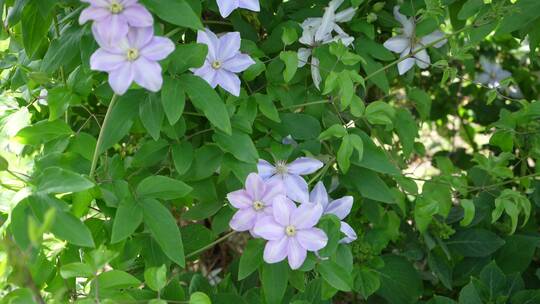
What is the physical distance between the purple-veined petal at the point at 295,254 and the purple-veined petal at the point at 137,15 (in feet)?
1.24

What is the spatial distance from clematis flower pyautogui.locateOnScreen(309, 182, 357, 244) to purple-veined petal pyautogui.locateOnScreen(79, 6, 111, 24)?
0.46 m

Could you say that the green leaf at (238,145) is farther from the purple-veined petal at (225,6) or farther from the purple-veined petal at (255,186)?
the purple-veined petal at (225,6)

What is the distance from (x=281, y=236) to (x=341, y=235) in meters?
0.14

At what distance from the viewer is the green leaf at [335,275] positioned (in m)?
1.10

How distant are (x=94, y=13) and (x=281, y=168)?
1.42ft

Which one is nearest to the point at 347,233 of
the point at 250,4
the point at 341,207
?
the point at 341,207

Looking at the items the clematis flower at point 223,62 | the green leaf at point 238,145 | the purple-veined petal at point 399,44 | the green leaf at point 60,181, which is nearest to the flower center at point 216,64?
the clematis flower at point 223,62

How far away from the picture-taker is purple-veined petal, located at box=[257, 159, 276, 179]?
1.18 m

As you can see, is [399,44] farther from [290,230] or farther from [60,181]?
[60,181]

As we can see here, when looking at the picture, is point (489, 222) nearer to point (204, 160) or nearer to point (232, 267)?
point (232, 267)

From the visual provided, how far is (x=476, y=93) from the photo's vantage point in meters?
2.27

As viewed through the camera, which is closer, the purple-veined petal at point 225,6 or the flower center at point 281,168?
the purple-veined petal at point 225,6

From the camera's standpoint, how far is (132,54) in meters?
0.90

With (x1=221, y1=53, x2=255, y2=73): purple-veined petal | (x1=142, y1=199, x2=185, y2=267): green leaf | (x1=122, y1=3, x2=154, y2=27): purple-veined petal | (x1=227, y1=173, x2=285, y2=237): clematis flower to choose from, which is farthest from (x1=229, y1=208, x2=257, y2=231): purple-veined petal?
(x1=122, y1=3, x2=154, y2=27): purple-veined petal
